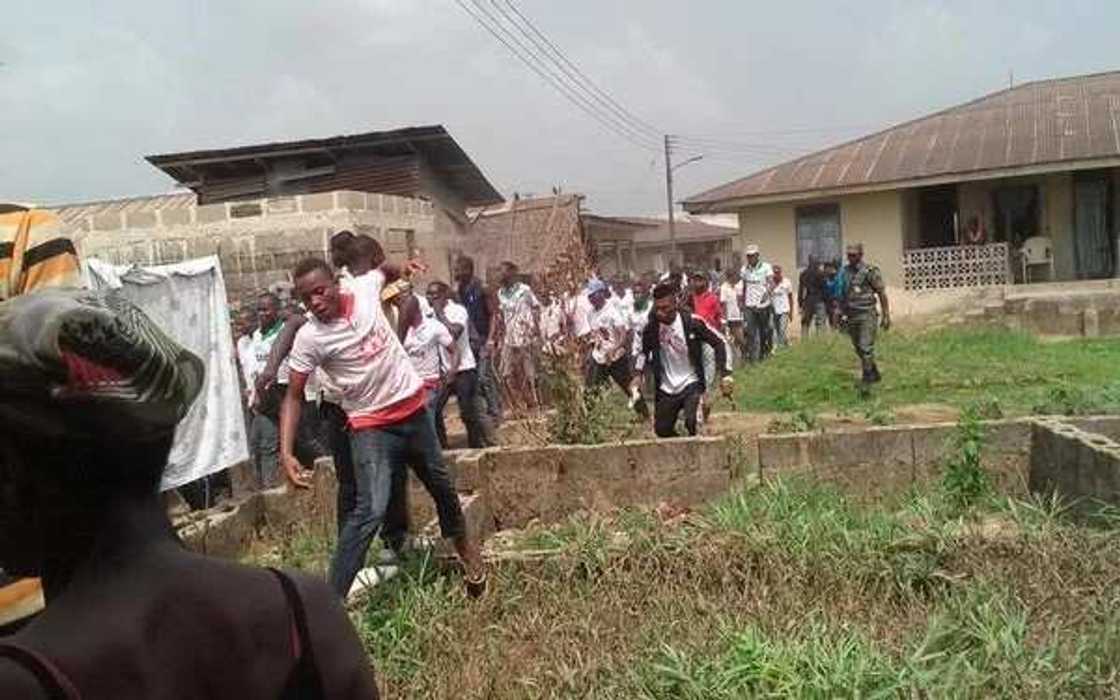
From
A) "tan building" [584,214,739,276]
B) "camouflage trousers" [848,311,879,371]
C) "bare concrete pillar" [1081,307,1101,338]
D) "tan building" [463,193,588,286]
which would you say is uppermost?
"tan building" [584,214,739,276]

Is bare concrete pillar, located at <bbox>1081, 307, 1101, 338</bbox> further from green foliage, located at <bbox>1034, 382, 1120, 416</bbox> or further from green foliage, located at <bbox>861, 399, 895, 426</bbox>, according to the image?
green foliage, located at <bbox>1034, 382, 1120, 416</bbox>

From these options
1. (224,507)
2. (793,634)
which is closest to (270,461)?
(224,507)

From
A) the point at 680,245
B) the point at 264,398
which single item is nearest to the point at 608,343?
the point at 264,398

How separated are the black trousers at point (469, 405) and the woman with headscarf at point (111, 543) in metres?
7.83

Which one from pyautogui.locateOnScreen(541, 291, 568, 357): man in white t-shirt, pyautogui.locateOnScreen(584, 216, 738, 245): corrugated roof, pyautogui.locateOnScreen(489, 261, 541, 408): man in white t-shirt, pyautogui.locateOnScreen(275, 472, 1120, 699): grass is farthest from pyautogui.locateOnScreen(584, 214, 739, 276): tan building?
pyautogui.locateOnScreen(275, 472, 1120, 699): grass

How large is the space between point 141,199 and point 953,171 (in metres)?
17.4

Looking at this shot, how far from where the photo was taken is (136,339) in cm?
125

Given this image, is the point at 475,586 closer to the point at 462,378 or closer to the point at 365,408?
the point at 365,408

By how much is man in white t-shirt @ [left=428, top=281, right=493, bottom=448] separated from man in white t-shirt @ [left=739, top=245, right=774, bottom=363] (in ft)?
23.2

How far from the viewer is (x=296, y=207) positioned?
11578 mm

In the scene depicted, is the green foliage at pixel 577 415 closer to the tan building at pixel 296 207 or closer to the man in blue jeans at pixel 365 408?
the man in blue jeans at pixel 365 408

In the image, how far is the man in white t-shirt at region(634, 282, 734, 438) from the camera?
8094mm

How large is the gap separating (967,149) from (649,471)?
16820 mm

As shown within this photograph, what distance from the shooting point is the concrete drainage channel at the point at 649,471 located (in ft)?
23.4
